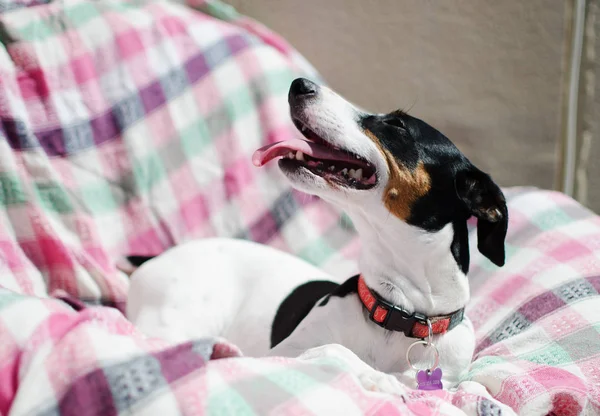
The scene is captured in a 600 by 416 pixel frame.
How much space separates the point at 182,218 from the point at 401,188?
1.10m

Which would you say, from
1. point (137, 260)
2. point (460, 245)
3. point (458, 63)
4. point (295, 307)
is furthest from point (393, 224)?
point (458, 63)

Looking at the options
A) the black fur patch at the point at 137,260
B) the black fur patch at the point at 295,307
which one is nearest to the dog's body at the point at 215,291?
the black fur patch at the point at 295,307

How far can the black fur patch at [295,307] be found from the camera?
167cm

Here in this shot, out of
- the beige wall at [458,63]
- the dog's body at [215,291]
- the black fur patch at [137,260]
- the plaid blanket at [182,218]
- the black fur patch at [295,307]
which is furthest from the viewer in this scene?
the beige wall at [458,63]

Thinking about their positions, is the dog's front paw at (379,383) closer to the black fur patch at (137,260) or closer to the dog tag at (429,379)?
the dog tag at (429,379)

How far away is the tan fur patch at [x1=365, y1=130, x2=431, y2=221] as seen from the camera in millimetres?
1390

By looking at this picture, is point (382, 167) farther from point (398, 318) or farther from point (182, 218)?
point (182, 218)

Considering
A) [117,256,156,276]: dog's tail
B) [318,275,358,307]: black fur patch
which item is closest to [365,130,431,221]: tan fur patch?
[318,275,358,307]: black fur patch

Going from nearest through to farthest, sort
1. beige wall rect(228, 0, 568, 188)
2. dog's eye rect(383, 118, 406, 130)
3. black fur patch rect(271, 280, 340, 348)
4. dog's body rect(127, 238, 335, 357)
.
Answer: dog's eye rect(383, 118, 406, 130)
black fur patch rect(271, 280, 340, 348)
dog's body rect(127, 238, 335, 357)
beige wall rect(228, 0, 568, 188)

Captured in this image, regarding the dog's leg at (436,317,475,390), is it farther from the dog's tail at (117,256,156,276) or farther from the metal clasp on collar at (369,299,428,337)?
the dog's tail at (117,256,156,276)

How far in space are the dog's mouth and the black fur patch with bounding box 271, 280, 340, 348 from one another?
0.40 m

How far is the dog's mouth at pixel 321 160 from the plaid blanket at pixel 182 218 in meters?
0.40

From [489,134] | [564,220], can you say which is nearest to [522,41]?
[489,134]

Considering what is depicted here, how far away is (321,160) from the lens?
1.43 meters
